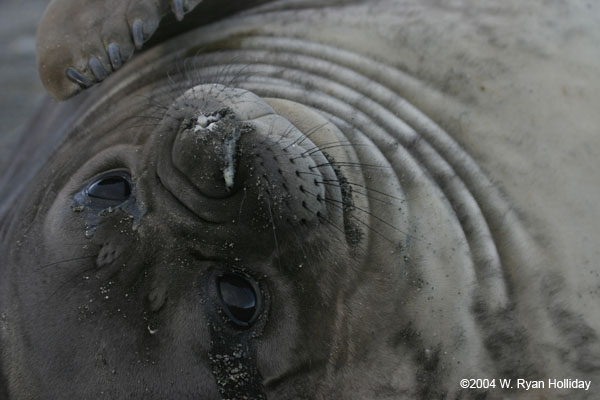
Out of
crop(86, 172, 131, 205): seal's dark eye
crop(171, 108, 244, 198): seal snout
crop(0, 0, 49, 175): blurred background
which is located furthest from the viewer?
crop(0, 0, 49, 175): blurred background

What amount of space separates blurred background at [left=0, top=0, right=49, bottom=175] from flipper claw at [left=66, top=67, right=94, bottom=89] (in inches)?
76.2

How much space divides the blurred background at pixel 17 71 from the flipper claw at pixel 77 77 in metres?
1.93

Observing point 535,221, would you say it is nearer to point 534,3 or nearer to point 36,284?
point 534,3

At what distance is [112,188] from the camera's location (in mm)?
2336

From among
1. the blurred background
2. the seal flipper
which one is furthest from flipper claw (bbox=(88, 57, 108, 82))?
the blurred background

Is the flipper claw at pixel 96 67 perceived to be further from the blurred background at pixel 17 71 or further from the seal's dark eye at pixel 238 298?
the blurred background at pixel 17 71

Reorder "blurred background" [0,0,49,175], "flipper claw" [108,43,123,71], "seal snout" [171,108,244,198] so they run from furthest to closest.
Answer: "blurred background" [0,0,49,175] < "flipper claw" [108,43,123,71] < "seal snout" [171,108,244,198]

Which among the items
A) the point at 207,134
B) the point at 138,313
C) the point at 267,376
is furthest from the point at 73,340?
the point at 207,134

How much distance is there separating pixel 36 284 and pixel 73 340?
0.92ft

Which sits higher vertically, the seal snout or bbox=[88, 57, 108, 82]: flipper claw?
bbox=[88, 57, 108, 82]: flipper claw

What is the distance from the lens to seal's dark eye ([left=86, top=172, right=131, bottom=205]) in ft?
7.55

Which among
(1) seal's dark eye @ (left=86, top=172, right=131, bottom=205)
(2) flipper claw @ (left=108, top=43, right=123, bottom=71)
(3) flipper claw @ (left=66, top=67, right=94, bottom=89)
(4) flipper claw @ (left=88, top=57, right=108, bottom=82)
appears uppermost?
(2) flipper claw @ (left=108, top=43, right=123, bottom=71)

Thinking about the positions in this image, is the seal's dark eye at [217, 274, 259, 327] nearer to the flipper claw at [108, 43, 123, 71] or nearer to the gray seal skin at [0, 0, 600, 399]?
the gray seal skin at [0, 0, 600, 399]

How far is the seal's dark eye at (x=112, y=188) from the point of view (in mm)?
2300
